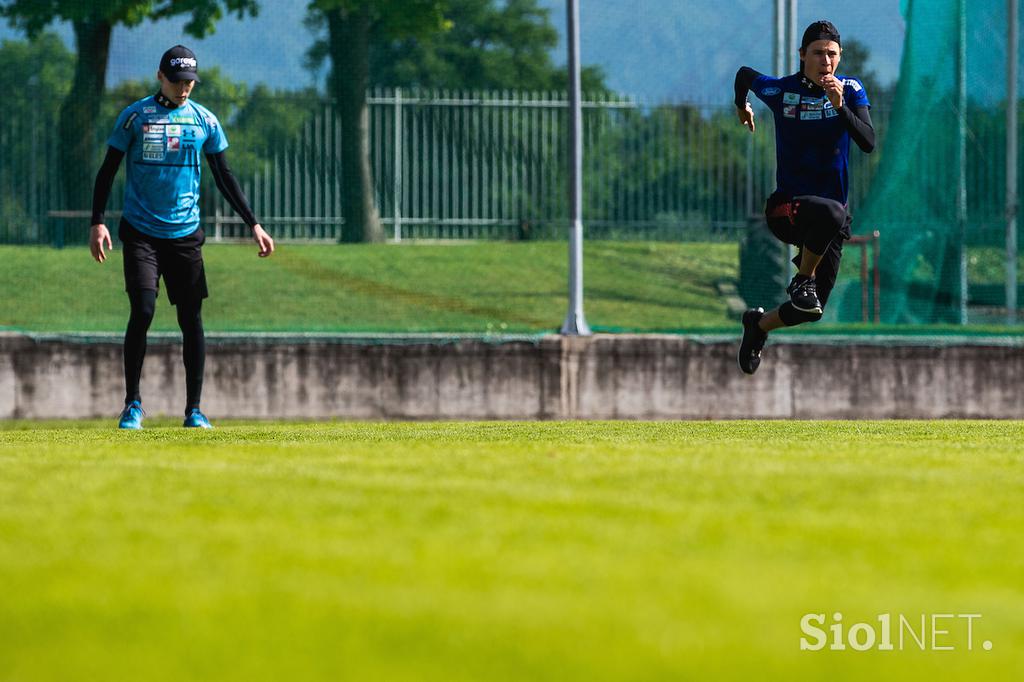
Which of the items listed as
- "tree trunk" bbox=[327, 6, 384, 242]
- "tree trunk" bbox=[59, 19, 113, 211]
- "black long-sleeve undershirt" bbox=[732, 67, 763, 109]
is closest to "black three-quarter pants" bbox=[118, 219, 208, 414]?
"black long-sleeve undershirt" bbox=[732, 67, 763, 109]

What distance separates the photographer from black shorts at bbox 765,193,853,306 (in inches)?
343

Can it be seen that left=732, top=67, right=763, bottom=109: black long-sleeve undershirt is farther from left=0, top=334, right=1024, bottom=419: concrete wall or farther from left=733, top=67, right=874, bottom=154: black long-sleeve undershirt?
left=0, top=334, right=1024, bottom=419: concrete wall

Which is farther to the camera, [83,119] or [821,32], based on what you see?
A: [83,119]

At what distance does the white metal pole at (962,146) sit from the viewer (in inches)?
560

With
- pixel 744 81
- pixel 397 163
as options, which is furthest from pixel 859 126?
pixel 397 163

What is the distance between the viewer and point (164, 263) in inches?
368

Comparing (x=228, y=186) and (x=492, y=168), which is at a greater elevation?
(x=492, y=168)

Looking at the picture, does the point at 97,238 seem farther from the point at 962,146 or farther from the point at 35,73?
the point at 962,146

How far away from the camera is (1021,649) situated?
9.73 feet

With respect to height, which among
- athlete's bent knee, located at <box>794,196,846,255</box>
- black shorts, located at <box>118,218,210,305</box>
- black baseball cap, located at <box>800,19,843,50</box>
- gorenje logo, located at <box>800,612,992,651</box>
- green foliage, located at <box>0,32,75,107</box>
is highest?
green foliage, located at <box>0,32,75,107</box>

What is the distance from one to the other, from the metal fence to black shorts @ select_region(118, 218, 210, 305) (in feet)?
15.8

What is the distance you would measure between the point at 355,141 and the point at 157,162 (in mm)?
5567

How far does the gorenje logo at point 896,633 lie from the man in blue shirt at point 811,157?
217 inches

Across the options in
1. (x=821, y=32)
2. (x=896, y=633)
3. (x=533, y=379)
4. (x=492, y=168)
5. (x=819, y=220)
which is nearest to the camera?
(x=896, y=633)
